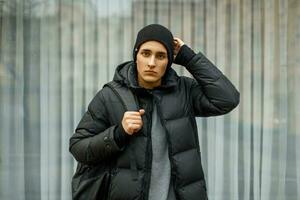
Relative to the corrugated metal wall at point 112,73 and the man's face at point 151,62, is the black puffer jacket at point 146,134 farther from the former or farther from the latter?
the corrugated metal wall at point 112,73

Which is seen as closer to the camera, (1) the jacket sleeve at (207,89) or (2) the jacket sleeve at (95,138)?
(2) the jacket sleeve at (95,138)

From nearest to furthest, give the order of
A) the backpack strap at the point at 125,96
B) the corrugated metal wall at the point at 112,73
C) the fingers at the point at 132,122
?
the fingers at the point at 132,122
the backpack strap at the point at 125,96
the corrugated metal wall at the point at 112,73

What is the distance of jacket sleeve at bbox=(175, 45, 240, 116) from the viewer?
112 inches

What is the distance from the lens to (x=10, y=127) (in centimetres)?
475

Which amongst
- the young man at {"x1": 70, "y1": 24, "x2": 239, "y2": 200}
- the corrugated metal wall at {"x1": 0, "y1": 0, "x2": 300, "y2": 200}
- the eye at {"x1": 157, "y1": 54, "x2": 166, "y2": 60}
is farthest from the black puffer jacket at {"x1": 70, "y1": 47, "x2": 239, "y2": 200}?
the corrugated metal wall at {"x1": 0, "y1": 0, "x2": 300, "y2": 200}

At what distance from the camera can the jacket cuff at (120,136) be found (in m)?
2.58

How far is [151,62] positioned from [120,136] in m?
0.37

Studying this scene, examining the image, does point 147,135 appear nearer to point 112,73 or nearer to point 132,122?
point 132,122

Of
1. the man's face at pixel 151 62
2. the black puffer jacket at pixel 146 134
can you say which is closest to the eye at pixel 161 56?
the man's face at pixel 151 62

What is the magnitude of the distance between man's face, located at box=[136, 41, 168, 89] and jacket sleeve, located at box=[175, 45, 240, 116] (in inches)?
8.0

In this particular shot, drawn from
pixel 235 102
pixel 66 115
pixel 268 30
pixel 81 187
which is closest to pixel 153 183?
pixel 81 187

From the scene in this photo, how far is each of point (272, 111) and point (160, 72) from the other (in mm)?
2368

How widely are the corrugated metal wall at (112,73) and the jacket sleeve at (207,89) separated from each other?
1.84 m

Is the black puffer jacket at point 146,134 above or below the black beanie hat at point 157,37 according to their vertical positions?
below
